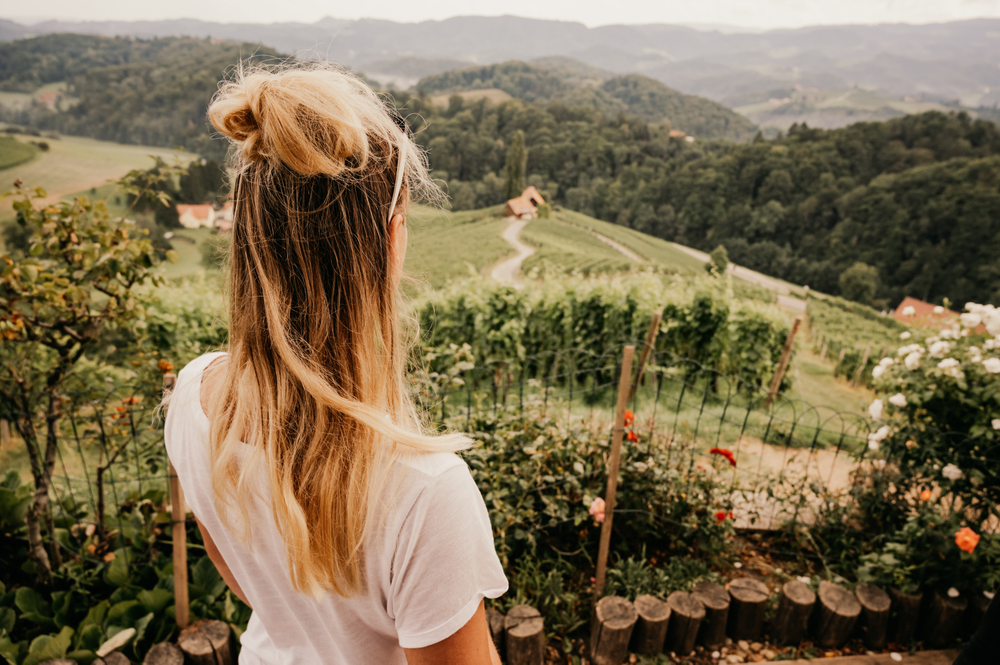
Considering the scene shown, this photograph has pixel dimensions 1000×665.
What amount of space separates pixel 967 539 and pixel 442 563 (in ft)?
11.2

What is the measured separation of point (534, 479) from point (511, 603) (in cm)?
68

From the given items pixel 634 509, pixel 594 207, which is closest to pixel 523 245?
pixel 594 207

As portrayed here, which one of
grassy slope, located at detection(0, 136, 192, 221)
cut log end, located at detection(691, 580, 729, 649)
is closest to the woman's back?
cut log end, located at detection(691, 580, 729, 649)

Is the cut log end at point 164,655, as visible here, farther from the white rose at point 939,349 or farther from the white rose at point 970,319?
the white rose at point 970,319

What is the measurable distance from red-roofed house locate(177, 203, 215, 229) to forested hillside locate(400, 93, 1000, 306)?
79.8 feet

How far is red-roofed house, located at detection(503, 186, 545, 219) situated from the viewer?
6619 cm

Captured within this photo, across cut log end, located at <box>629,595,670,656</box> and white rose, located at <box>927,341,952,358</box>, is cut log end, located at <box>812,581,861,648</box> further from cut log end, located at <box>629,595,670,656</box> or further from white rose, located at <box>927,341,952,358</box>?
white rose, located at <box>927,341,952,358</box>

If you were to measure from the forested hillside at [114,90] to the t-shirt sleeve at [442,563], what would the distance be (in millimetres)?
77997

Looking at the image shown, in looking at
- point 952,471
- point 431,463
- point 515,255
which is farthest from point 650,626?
point 515,255

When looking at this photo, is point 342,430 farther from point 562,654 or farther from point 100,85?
point 100,85

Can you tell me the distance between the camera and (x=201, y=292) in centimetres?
1029

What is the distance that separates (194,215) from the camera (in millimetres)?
53281

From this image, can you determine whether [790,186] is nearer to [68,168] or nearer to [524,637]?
[524,637]

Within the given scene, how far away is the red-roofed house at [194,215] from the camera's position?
52.1 meters
